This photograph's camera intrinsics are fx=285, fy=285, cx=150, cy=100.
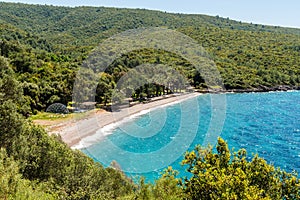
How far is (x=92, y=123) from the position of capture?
4856 centimetres

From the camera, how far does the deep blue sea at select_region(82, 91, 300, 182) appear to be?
34969 millimetres

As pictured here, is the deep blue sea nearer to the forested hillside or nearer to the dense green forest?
the dense green forest

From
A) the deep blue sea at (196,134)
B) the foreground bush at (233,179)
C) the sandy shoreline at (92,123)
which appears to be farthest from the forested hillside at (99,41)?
the foreground bush at (233,179)

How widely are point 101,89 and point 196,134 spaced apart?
22.7 meters

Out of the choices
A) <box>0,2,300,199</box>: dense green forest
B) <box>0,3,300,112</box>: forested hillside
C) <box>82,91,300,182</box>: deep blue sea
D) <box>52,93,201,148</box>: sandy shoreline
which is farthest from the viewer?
<box>0,3,300,112</box>: forested hillside

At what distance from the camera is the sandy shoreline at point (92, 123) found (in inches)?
1602

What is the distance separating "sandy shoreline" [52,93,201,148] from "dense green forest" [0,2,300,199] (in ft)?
15.3

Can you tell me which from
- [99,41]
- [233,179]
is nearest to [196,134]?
[233,179]

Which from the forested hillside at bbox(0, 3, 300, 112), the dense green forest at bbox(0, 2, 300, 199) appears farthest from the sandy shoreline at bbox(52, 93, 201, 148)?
the forested hillside at bbox(0, 3, 300, 112)

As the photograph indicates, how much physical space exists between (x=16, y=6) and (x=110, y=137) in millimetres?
165305

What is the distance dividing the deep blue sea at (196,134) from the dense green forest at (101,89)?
32.2ft

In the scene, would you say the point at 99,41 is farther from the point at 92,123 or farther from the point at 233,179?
the point at 233,179

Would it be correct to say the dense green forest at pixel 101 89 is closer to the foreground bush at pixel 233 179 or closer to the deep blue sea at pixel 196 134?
the foreground bush at pixel 233 179

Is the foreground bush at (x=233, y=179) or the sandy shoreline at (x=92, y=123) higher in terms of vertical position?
the foreground bush at (x=233, y=179)
